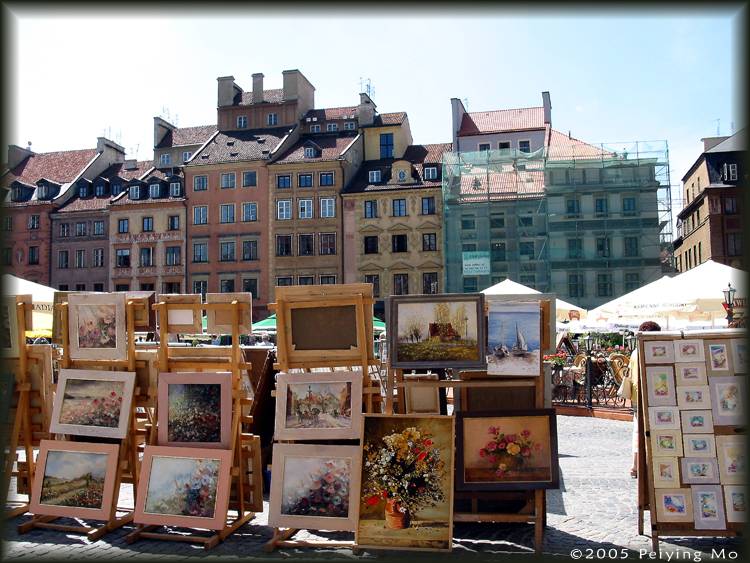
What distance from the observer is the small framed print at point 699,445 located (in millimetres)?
5375

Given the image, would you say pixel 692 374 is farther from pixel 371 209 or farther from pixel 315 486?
pixel 371 209

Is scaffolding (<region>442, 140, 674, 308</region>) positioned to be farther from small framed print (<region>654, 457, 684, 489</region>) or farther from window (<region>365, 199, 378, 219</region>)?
small framed print (<region>654, 457, 684, 489</region>)

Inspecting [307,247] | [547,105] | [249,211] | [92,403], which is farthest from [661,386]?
Result: [547,105]

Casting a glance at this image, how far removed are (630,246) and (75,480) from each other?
30832 mm

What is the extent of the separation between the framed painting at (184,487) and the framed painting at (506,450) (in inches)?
75.0

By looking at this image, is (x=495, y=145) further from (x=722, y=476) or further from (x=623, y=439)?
(x=722, y=476)

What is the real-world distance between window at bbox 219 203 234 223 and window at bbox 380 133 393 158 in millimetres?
8858

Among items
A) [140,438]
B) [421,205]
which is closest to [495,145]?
[421,205]

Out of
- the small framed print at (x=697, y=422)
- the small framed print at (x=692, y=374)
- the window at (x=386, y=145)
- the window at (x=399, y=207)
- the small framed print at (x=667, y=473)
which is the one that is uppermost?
the window at (x=386, y=145)

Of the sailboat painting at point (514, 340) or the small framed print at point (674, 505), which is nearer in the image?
the small framed print at point (674, 505)

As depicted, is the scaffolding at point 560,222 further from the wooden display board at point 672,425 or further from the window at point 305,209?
the wooden display board at point 672,425

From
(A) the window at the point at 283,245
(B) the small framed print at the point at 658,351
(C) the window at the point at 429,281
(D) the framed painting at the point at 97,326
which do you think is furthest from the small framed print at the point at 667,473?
(A) the window at the point at 283,245

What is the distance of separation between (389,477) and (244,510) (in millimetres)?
1581

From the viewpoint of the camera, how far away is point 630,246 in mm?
33344
